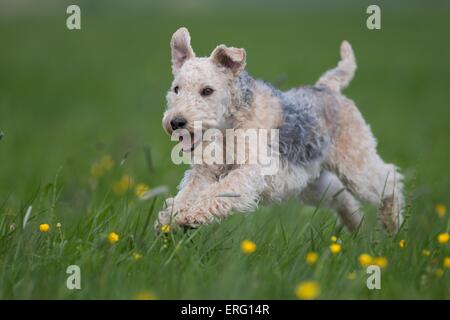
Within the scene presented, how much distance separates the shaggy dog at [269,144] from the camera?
16.0ft

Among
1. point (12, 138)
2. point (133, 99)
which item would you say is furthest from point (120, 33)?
point (12, 138)

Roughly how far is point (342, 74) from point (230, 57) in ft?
6.83

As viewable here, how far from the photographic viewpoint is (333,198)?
638 centimetres

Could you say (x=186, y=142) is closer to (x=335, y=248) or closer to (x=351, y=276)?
(x=335, y=248)

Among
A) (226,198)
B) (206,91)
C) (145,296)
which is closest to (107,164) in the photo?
(206,91)

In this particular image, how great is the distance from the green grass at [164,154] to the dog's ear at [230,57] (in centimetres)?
87

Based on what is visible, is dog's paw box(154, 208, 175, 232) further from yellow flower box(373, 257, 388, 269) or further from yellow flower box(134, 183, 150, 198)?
yellow flower box(373, 257, 388, 269)

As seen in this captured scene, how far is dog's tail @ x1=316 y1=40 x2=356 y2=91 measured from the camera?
681 cm

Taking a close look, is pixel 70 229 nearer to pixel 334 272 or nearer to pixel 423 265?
pixel 334 272

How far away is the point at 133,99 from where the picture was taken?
17219mm

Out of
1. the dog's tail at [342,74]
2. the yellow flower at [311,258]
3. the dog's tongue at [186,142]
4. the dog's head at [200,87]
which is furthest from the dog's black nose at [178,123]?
the dog's tail at [342,74]

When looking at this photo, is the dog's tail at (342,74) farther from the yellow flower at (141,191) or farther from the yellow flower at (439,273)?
the yellow flower at (439,273)

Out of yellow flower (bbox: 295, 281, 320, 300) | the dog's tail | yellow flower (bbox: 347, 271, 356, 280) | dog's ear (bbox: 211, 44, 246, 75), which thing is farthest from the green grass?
dog's ear (bbox: 211, 44, 246, 75)
